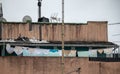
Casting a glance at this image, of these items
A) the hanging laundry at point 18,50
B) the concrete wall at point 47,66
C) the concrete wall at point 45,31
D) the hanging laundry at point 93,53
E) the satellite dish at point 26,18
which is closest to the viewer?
the concrete wall at point 47,66

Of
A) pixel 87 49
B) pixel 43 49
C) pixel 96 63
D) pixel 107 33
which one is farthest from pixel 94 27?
pixel 96 63

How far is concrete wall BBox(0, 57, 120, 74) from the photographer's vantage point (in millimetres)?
20719

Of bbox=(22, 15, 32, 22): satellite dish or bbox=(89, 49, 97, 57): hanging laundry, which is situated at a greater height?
bbox=(22, 15, 32, 22): satellite dish

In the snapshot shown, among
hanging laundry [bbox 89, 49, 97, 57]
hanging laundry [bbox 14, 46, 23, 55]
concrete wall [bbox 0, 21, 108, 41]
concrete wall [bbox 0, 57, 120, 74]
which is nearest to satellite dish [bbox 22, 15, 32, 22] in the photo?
concrete wall [bbox 0, 21, 108, 41]

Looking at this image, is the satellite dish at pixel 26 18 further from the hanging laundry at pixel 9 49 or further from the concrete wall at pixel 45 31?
the hanging laundry at pixel 9 49

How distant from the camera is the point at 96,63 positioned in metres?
20.9

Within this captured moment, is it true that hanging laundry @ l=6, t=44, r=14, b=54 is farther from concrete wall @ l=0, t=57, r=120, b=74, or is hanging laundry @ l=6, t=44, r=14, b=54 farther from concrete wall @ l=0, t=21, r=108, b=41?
concrete wall @ l=0, t=57, r=120, b=74

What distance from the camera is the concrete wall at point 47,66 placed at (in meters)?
20.7

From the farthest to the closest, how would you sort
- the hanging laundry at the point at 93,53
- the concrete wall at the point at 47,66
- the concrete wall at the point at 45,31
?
the concrete wall at the point at 45,31
the hanging laundry at the point at 93,53
the concrete wall at the point at 47,66

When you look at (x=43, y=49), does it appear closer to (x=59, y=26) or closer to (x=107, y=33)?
(x=59, y=26)

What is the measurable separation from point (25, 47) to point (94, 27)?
22.5 ft

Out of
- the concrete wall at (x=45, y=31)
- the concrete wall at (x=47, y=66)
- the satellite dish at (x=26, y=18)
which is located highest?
the satellite dish at (x=26, y=18)

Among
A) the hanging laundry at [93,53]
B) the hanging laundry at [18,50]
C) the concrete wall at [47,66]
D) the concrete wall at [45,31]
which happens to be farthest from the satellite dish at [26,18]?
the concrete wall at [47,66]

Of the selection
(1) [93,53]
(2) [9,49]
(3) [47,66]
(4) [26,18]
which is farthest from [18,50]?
(4) [26,18]
